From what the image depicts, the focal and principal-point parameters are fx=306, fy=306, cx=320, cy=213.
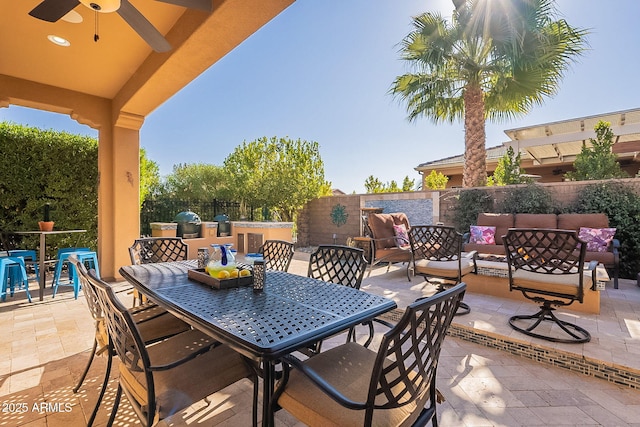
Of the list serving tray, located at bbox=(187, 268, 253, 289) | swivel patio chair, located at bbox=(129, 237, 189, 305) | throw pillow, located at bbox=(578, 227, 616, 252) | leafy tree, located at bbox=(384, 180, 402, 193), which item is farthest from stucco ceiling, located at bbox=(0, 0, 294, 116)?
leafy tree, located at bbox=(384, 180, 402, 193)

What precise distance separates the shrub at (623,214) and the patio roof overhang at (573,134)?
1.52 meters

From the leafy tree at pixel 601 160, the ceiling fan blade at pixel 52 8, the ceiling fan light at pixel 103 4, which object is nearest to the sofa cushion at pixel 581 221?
the leafy tree at pixel 601 160

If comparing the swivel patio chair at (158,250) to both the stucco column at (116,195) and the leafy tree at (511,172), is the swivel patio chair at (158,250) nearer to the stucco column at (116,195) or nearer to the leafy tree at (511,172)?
the stucco column at (116,195)

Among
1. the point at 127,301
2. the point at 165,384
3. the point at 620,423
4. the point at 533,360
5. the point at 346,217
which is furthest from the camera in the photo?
the point at 346,217

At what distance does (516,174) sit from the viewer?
6.64 m

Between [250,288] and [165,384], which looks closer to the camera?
[165,384]

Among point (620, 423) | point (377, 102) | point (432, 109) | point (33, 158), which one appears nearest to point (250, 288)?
point (620, 423)

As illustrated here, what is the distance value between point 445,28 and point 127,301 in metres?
7.28

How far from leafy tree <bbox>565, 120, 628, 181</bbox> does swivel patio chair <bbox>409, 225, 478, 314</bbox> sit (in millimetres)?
4070

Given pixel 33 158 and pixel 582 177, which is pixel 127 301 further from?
pixel 582 177

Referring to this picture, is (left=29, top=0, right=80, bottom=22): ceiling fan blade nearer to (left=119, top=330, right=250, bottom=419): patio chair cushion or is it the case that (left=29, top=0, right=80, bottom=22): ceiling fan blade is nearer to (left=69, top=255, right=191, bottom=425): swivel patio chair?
(left=69, top=255, right=191, bottom=425): swivel patio chair

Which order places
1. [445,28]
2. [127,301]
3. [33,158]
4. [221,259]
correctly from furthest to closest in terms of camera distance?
[445,28] < [33,158] < [127,301] < [221,259]

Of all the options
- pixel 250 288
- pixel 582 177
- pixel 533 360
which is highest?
pixel 582 177

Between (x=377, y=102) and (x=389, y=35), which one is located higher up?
(x=389, y=35)
